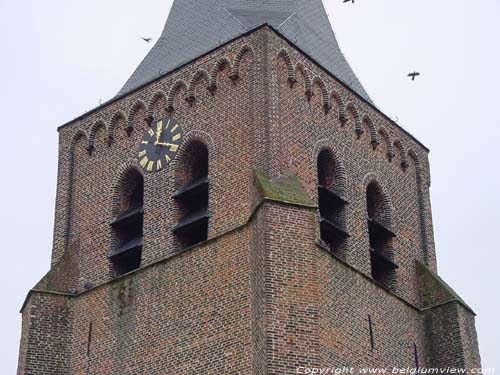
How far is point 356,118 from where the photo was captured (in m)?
25.7

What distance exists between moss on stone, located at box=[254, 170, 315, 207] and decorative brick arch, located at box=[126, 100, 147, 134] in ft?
14.3

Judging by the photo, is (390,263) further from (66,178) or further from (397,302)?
(66,178)

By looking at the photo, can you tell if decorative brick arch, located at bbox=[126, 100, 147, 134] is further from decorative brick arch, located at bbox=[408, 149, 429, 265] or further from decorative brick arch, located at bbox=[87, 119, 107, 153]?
decorative brick arch, located at bbox=[408, 149, 429, 265]

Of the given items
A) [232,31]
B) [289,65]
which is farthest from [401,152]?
[232,31]

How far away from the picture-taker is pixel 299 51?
81.0ft

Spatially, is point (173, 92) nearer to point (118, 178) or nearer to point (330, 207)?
point (118, 178)

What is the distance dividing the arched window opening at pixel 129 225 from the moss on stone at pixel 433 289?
19.3 ft

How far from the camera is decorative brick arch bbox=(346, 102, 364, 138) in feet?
84.0

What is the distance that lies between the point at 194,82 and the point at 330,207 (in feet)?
12.6

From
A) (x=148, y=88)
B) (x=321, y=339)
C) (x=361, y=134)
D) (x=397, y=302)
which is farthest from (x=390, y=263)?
(x=148, y=88)

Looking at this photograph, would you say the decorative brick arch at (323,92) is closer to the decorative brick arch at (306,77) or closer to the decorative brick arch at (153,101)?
the decorative brick arch at (306,77)

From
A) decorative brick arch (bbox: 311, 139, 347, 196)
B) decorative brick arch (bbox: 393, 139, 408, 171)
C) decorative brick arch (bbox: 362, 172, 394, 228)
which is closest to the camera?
decorative brick arch (bbox: 311, 139, 347, 196)

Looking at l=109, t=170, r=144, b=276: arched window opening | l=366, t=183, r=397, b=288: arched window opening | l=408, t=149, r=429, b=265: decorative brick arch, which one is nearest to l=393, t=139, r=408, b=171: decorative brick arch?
l=408, t=149, r=429, b=265: decorative brick arch

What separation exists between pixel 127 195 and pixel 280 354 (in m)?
7.12
